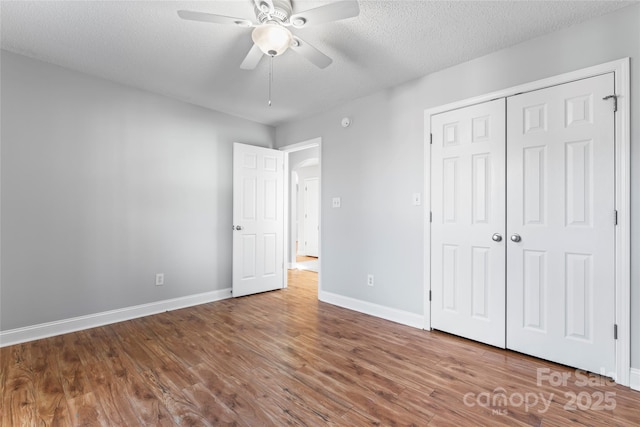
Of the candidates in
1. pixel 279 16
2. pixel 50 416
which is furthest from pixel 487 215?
pixel 50 416

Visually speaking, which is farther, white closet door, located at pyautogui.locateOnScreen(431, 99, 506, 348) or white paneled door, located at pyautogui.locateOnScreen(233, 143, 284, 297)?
white paneled door, located at pyautogui.locateOnScreen(233, 143, 284, 297)

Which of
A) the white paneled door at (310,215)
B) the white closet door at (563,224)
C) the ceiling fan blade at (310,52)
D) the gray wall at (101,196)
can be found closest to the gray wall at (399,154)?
the white closet door at (563,224)

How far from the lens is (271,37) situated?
1.76 meters

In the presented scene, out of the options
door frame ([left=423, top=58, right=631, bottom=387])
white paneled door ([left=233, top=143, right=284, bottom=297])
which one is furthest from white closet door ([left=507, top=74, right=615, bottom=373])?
white paneled door ([left=233, top=143, right=284, bottom=297])

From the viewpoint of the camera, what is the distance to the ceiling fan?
1.58 metres

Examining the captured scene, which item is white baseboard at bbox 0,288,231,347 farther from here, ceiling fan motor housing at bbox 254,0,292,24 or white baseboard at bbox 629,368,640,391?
white baseboard at bbox 629,368,640,391

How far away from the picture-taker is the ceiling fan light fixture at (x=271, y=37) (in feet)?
5.73

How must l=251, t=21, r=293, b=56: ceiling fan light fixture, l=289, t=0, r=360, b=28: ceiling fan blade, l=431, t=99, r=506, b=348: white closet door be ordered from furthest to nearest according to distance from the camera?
l=431, t=99, r=506, b=348: white closet door
l=251, t=21, r=293, b=56: ceiling fan light fixture
l=289, t=0, r=360, b=28: ceiling fan blade

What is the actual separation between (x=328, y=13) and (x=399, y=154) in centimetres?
173

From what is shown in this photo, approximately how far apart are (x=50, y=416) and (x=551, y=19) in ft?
13.3

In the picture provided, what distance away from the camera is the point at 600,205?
1.96m

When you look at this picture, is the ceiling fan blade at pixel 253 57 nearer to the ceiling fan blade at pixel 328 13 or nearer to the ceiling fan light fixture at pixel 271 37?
the ceiling fan light fixture at pixel 271 37

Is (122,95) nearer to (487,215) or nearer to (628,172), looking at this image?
(487,215)

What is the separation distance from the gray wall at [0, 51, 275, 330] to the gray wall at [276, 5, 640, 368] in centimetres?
150
